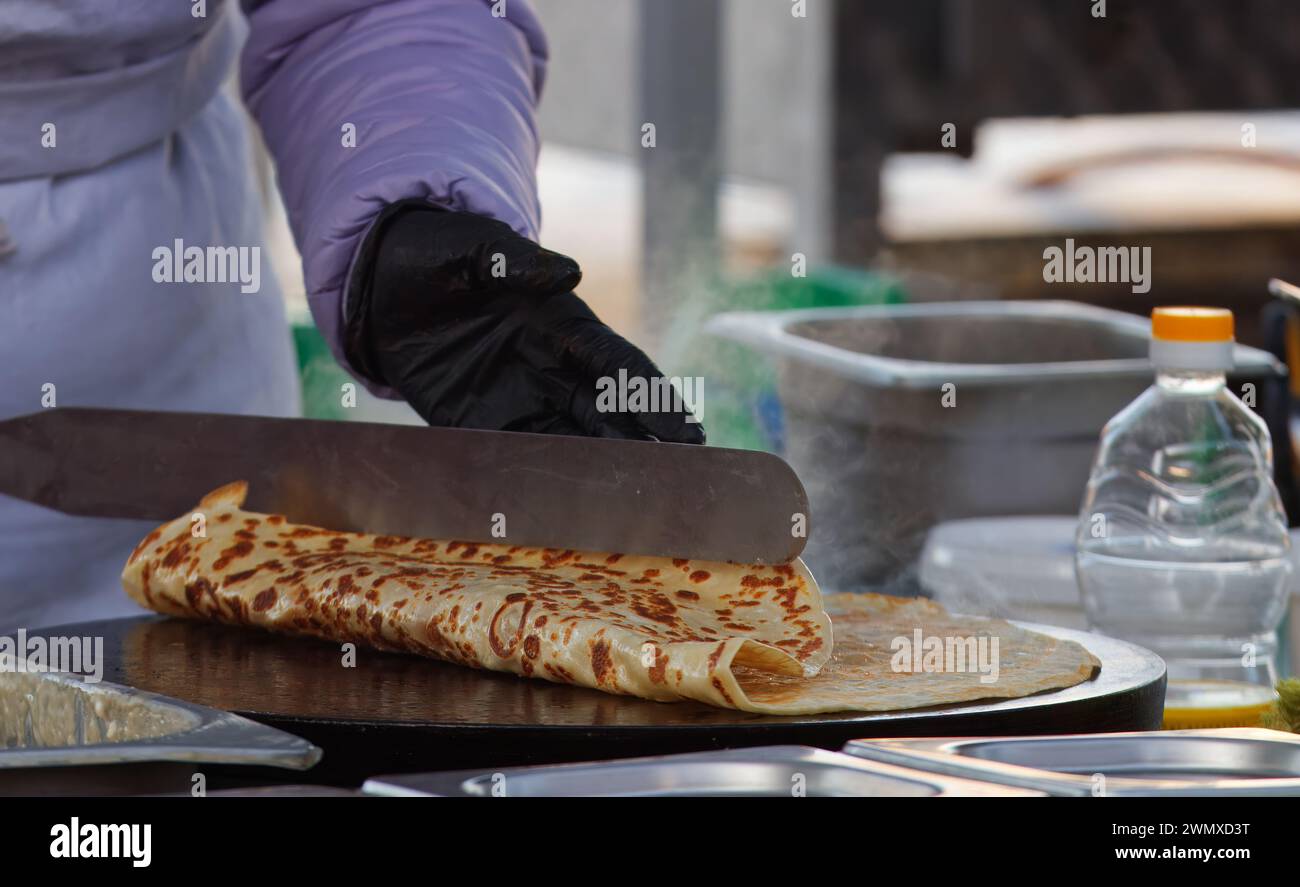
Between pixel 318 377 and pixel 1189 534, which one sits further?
pixel 318 377

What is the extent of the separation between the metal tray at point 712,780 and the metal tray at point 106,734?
0.28 feet

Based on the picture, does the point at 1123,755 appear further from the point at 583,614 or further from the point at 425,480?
the point at 425,480

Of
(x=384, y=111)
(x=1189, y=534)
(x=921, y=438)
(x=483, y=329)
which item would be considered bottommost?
(x=1189, y=534)

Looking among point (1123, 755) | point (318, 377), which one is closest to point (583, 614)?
point (1123, 755)

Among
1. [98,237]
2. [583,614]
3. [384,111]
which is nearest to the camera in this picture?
[583,614]

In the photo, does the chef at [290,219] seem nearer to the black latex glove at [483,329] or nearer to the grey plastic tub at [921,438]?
the black latex glove at [483,329]

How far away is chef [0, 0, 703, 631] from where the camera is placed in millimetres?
1829

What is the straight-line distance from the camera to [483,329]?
6.04ft

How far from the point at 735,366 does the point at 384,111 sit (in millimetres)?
1149

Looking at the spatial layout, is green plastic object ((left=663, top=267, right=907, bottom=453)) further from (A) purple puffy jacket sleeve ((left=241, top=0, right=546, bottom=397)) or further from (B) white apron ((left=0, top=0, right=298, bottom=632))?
(B) white apron ((left=0, top=0, right=298, bottom=632))

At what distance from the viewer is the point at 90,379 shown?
7.09ft

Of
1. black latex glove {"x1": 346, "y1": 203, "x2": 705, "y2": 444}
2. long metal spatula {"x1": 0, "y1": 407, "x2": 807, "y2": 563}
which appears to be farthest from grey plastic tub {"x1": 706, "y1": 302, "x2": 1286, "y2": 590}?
long metal spatula {"x1": 0, "y1": 407, "x2": 807, "y2": 563}

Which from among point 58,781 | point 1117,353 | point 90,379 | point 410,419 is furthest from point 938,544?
point 410,419
